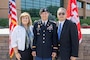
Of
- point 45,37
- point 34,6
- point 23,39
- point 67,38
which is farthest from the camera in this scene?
point 34,6

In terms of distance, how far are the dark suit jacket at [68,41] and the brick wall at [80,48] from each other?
8.77 feet

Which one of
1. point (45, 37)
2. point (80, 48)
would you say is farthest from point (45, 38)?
point (80, 48)

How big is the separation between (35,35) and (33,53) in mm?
357

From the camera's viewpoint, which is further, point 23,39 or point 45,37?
point 23,39

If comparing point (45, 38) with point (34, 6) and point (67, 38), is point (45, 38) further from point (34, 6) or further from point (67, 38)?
point (34, 6)

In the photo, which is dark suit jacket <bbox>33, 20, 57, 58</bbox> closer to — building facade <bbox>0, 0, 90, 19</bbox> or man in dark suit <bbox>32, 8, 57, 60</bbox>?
man in dark suit <bbox>32, 8, 57, 60</bbox>

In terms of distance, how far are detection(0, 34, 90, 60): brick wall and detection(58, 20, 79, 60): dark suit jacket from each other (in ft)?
8.77

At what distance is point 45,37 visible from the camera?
→ 489 cm

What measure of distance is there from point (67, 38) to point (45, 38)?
17.2 inches

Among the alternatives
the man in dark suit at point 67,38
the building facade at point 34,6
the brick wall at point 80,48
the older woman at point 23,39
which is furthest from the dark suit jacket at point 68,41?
the building facade at point 34,6

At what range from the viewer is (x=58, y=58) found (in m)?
5.02

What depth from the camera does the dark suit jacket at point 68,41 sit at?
470 centimetres

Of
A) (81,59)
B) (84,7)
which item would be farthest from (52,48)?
(84,7)

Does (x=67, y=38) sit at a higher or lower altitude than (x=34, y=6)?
lower
